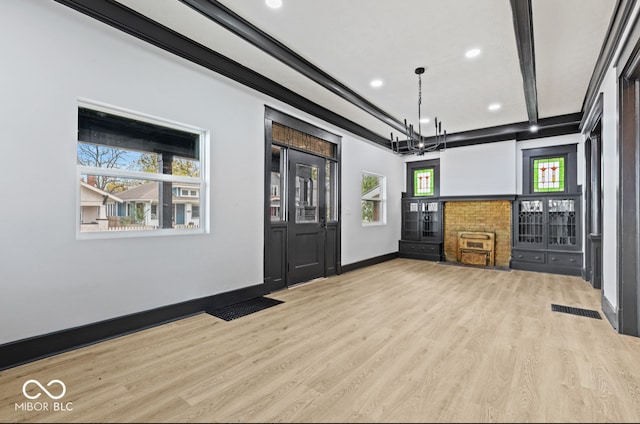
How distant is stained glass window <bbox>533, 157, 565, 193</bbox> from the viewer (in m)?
6.16

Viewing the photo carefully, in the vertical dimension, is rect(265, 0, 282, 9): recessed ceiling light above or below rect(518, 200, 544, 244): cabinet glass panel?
above

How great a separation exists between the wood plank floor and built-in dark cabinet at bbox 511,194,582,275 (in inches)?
116

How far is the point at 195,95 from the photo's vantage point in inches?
137

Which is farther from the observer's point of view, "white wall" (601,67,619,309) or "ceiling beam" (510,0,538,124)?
"white wall" (601,67,619,309)

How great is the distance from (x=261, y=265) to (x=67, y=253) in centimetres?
220

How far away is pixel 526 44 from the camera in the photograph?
10.2 feet

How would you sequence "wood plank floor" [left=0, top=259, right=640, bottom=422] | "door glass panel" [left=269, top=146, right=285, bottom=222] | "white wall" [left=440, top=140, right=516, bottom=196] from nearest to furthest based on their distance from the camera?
"wood plank floor" [left=0, top=259, right=640, bottom=422] < "door glass panel" [left=269, top=146, right=285, bottom=222] < "white wall" [left=440, top=140, right=516, bottom=196]

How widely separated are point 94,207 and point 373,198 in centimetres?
548

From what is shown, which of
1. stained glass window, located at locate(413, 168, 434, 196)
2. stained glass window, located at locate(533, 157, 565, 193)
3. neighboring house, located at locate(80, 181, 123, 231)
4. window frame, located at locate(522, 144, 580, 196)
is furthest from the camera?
stained glass window, located at locate(413, 168, 434, 196)

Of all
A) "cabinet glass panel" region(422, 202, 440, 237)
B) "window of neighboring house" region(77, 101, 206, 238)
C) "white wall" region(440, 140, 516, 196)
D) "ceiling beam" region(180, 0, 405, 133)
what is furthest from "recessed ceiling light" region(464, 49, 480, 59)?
"cabinet glass panel" region(422, 202, 440, 237)

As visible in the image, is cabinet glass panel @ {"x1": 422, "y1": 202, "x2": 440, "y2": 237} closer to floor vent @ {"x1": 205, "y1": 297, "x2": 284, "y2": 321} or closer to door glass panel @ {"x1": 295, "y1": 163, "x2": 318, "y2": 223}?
door glass panel @ {"x1": 295, "y1": 163, "x2": 318, "y2": 223}

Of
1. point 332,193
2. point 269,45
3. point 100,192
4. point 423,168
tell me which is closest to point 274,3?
point 269,45

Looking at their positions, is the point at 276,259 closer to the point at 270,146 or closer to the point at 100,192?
the point at 270,146

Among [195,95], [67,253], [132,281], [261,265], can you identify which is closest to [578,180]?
[261,265]
